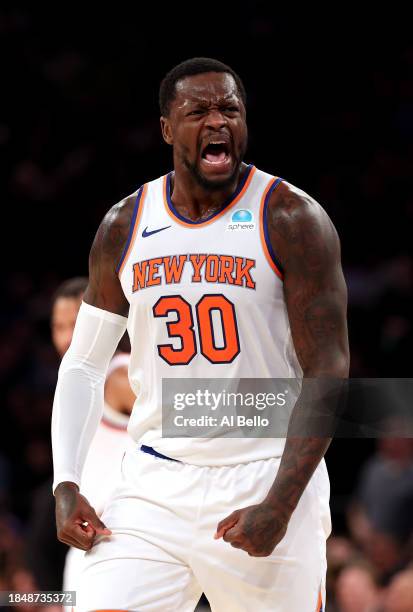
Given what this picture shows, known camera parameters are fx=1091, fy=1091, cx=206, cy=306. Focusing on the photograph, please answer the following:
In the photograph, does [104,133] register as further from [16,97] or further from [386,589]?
[386,589]

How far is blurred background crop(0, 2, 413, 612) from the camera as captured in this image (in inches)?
312

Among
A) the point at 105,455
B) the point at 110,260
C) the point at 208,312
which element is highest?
the point at 110,260

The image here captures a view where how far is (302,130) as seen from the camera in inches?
340

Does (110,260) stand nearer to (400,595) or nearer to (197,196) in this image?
(197,196)

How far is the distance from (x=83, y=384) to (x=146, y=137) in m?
5.68

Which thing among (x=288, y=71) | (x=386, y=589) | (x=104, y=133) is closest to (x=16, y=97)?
(x=104, y=133)

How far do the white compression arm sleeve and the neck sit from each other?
0.39 m

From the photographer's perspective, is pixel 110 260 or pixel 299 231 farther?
pixel 110 260

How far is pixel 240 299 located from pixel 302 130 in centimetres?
574

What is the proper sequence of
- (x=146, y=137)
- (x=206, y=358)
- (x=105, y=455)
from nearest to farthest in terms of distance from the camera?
(x=206, y=358) < (x=105, y=455) < (x=146, y=137)

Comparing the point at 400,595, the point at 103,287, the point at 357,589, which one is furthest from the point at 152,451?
the point at 357,589

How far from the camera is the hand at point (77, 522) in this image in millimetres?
3057

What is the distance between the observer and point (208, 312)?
311 cm

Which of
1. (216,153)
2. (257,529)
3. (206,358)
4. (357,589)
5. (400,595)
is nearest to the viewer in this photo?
(257,529)
